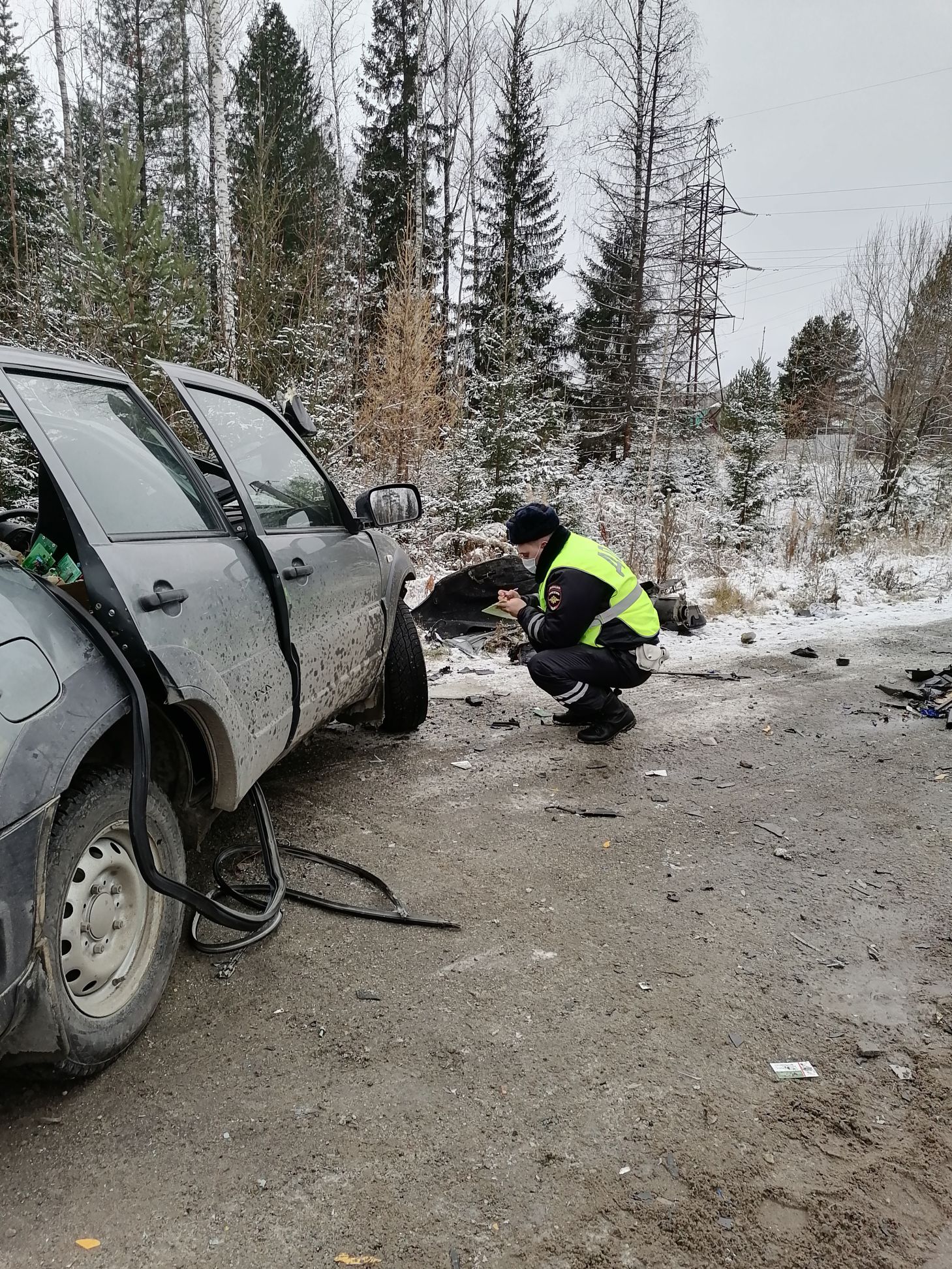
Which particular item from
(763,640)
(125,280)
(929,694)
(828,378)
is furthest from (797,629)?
(828,378)

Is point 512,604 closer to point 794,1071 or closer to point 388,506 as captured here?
point 388,506

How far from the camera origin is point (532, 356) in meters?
20.7

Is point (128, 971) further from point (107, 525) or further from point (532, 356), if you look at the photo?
point (532, 356)

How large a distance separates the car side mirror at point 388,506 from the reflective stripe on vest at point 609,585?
100 centimetres

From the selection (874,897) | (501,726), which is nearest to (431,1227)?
(874,897)

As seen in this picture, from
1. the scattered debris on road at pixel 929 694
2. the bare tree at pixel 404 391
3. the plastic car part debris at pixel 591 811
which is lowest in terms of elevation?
the plastic car part debris at pixel 591 811

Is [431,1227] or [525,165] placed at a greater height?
[525,165]

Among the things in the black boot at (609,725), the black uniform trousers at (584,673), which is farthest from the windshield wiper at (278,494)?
the black boot at (609,725)

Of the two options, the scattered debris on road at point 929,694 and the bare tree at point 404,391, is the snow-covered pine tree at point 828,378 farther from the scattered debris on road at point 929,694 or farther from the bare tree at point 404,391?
the scattered debris on road at point 929,694

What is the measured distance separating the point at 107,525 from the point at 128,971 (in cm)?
121

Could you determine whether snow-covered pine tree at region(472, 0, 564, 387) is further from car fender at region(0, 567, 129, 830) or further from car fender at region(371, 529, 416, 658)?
car fender at region(0, 567, 129, 830)

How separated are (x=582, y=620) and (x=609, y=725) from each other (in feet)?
2.48

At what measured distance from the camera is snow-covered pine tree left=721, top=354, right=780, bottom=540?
56.9 feet

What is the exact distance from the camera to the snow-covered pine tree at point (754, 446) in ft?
56.9
